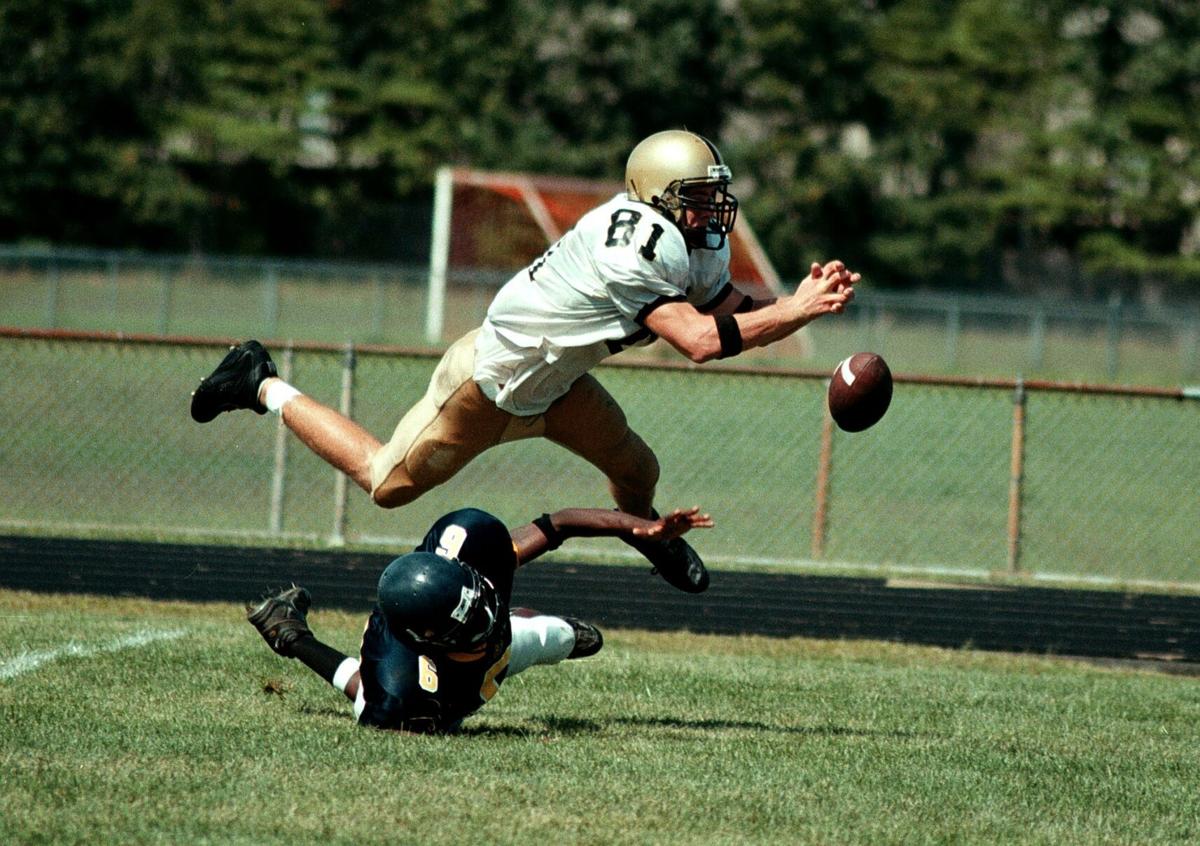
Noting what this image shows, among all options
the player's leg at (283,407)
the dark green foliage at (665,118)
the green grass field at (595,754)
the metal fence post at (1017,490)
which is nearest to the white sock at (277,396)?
the player's leg at (283,407)

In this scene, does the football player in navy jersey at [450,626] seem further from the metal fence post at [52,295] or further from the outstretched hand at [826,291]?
the metal fence post at [52,295]

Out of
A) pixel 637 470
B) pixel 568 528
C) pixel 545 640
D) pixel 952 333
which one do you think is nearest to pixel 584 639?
pixel 545 640

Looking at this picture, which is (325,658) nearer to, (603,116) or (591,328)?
(591,328)

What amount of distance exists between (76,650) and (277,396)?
142 centimetres

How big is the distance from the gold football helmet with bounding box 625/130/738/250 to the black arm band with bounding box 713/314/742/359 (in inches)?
22.3

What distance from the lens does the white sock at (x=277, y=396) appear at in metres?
7.32

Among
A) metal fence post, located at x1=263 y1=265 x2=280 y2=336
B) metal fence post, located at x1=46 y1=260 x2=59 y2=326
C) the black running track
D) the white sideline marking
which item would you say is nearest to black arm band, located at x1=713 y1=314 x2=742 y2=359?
the white sideline marking

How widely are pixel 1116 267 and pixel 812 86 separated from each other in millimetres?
8346

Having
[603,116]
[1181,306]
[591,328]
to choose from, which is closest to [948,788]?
[591,328]

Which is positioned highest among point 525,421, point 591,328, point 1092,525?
point 591,328

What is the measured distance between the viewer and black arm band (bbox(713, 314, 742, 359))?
6055 millimetres

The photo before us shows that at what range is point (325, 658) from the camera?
20.9 feet

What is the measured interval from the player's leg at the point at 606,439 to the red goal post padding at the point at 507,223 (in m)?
20.5

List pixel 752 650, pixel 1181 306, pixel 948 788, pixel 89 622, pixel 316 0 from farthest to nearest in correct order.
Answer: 1. pixel 316 0
2. pixel 1181 306
3. pixel 752 650
4. pixel 89 622
5. pixel 948 788
